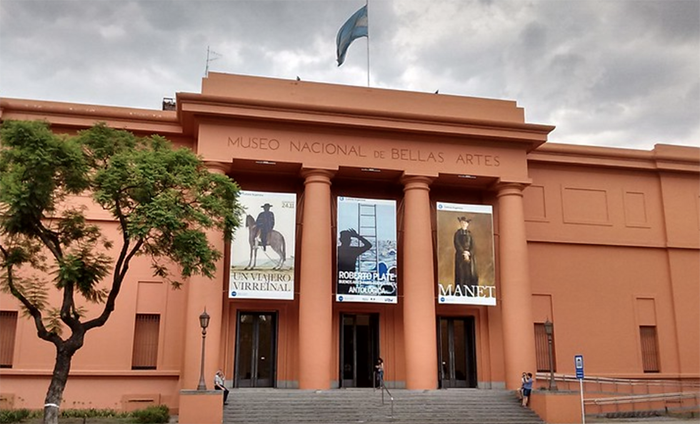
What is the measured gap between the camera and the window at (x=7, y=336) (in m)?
25.8

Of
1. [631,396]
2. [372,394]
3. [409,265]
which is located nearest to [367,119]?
[409,265]

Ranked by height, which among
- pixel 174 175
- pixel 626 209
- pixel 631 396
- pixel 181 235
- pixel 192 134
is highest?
pixel 192 134

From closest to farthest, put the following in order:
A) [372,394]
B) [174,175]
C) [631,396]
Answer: [174,175]
[372,394]
[631,396]

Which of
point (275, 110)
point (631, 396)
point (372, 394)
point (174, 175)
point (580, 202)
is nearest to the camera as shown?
point (174, 175)

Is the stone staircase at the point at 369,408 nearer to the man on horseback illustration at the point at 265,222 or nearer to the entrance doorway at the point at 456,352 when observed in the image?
the entrance doorway at the point at 456,352

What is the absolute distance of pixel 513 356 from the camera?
90.4 ft

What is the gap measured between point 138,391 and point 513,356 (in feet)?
47.4

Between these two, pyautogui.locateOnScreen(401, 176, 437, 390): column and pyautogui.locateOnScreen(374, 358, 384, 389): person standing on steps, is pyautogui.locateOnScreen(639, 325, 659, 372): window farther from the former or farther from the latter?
pyautogui.locateOnScreen(374, 358, 384, 389): person standing on steps

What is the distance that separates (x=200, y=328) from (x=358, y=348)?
Result: 7143 mm

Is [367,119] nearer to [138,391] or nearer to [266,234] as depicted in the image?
[266,234]

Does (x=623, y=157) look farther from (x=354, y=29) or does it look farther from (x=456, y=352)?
(x=354, y=29)

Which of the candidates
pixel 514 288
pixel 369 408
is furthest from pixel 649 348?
pixel 369 408

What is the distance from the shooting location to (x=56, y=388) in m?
17.7

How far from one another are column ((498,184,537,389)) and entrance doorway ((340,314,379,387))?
5400 millimetres
